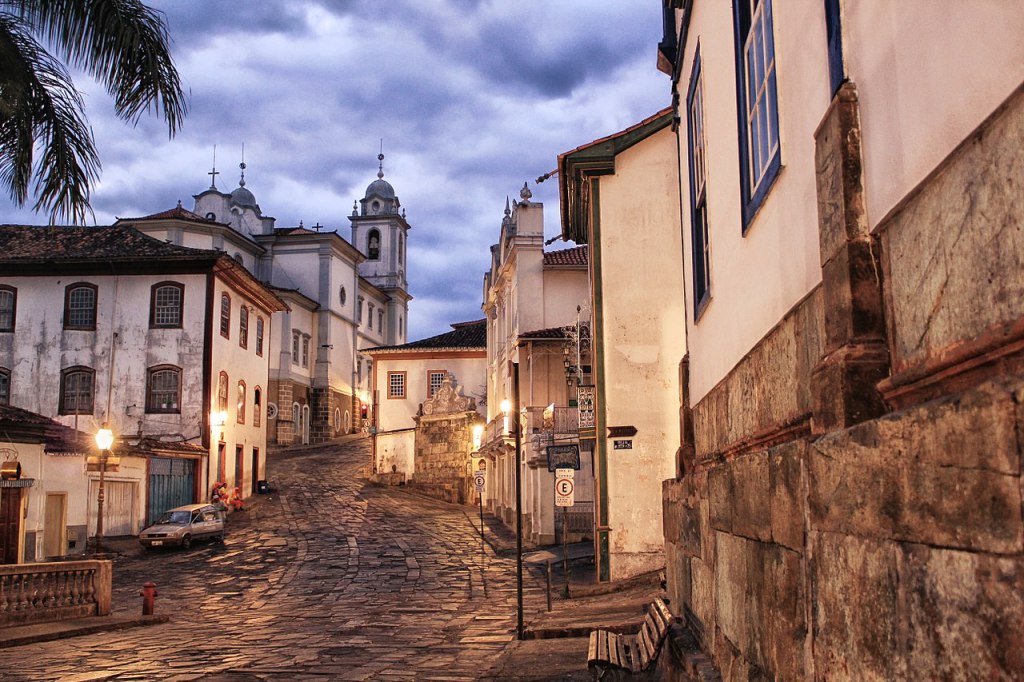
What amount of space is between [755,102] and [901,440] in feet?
10.9

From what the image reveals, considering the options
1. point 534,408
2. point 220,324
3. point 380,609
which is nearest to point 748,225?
point 380,609

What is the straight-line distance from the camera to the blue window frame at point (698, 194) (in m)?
8.00

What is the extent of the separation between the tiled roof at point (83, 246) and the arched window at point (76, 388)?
170 inches

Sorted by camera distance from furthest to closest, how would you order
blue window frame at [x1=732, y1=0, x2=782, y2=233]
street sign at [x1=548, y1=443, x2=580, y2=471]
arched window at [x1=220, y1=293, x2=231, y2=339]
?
arched window at [x1=220, y1=293, x2=231, y2=339] → street sign at [x1=548, y1=443, x2=580, y2=471] → blue window frame at [x1=732, y1=0, x2=782, y2=233]

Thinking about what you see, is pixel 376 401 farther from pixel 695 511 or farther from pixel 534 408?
pixel 695 511

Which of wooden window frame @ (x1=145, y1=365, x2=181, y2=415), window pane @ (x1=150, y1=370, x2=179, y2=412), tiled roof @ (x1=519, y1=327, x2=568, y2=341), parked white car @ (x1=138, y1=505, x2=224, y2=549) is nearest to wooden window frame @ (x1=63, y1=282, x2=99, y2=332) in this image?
wooden window frame @ (x1=145, y1=365, x2=181, y2=415)

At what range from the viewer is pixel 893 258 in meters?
3.23

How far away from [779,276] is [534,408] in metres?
27.2

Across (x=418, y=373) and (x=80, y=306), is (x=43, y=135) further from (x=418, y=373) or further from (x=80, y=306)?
(x=418, y=373)

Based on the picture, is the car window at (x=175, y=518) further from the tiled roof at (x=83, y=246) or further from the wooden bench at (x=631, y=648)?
the wooden bench at (x=631, y=648)

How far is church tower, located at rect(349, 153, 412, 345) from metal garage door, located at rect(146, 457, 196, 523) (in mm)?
44282

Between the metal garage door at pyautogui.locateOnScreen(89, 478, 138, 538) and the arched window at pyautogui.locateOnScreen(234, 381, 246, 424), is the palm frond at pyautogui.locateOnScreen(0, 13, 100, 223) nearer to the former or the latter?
the metal garage door at pyautogui.locateOnScreen(89, 478, 138, 538)

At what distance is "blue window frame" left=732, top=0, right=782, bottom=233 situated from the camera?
509 cm

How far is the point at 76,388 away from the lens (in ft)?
125
